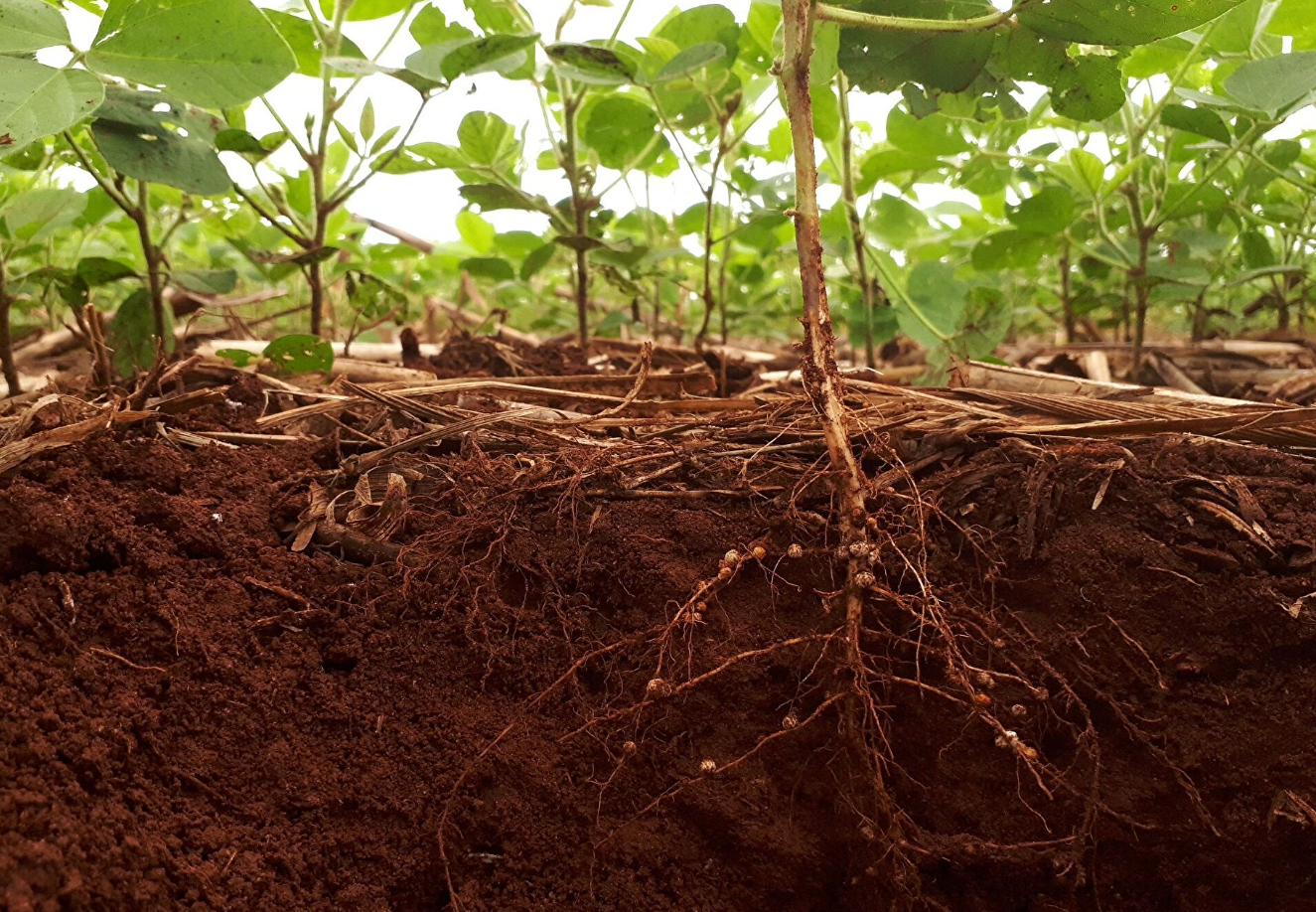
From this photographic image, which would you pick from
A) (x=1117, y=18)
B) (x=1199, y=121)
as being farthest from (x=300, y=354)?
(x=1199, y=121)

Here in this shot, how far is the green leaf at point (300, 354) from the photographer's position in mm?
1354

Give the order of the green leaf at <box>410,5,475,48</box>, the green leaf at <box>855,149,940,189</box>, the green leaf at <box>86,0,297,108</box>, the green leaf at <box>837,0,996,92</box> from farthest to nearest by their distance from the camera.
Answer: the green leaf at <box>855,149,940,189</box> < the green leaf at <box>410,5,475,48</box> < the green leaf at <box>837,0,996,92</box> < the green leaf at <box>86,0,297,108</box>

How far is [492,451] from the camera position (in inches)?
43.2

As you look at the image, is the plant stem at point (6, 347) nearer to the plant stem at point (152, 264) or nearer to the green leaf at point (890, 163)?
the plant stem at point (152, 264)

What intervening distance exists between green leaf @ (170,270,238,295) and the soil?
70 cm

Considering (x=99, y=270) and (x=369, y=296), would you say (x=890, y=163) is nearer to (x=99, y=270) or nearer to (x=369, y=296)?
(x=369, y=296)

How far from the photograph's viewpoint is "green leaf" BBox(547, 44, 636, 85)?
1.42 m

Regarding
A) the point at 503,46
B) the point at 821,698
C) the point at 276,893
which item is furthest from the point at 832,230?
the point at 276,893

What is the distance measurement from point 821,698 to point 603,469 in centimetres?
33

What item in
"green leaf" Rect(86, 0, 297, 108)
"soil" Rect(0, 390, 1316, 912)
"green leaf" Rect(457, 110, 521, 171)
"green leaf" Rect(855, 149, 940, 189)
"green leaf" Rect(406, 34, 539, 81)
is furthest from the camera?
"green leaf" Rect(855, 149, 940, 189)

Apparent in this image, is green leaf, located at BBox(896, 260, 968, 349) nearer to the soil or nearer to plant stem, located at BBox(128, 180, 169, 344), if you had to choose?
the soil

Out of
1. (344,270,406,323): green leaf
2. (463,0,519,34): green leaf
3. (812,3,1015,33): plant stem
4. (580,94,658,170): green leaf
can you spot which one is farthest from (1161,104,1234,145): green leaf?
(344,270,406,323): green leaf

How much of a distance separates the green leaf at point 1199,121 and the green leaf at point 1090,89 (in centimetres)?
35

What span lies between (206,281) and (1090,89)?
1481mm
